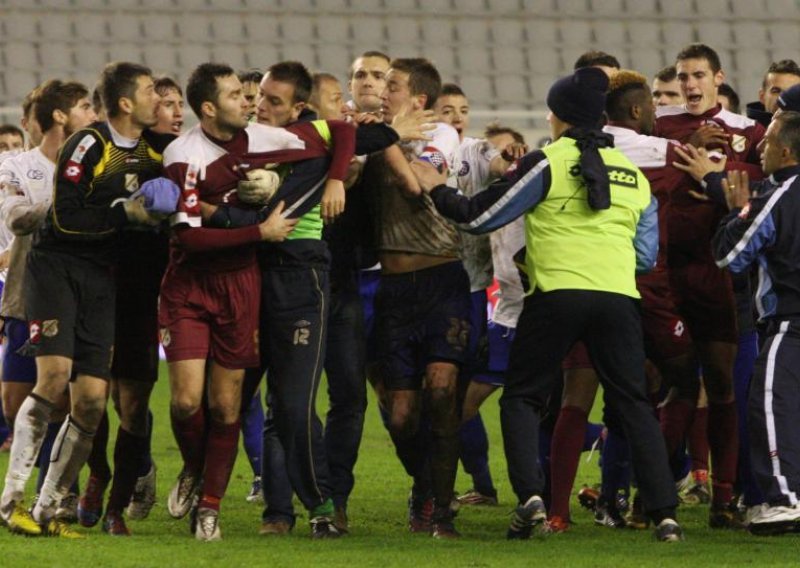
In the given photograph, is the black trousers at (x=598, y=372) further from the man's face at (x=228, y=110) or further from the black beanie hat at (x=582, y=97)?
the man's face at (x=228, y=110)

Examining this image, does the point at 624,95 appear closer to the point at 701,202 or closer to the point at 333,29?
the point at 701,202

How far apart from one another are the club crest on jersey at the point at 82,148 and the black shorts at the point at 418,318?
153 cm

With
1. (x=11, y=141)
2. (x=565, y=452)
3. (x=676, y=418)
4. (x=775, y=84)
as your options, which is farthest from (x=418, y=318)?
(x=11, y=141)

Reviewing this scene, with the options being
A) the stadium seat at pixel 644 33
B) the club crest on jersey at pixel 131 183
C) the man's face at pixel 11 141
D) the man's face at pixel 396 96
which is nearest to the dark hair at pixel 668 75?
the man's face at pixel 396 96

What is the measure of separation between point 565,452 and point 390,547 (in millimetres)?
949

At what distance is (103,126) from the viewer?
21.5 feet

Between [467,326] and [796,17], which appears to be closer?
[467,326]

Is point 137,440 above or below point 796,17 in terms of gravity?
below

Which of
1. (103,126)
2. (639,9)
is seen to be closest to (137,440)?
(103,126)

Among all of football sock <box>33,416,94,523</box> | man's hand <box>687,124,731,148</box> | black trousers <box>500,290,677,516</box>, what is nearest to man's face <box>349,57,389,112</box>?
man's hand <box>687,124,731,148</box>

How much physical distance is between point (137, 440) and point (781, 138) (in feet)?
10.6

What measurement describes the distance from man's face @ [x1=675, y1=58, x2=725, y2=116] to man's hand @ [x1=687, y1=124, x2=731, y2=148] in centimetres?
28

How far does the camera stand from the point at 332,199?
21.2 ft

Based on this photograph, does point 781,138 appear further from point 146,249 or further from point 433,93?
point 146,249
